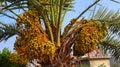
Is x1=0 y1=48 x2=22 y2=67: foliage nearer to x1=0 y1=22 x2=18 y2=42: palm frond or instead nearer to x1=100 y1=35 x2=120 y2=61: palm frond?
x1=0 y1=22 x2=18 y2=42: palm frond

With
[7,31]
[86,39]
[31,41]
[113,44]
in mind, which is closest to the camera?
[31,41]

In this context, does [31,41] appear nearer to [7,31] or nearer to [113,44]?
[7,31]

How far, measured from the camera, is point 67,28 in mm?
6953

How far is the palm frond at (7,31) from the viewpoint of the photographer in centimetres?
746

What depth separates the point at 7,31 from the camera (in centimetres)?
782

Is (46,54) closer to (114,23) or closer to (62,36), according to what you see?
(62,36)

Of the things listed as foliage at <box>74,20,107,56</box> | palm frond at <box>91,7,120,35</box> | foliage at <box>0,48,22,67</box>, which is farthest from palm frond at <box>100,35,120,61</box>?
foliage at <box>0,48,22,67</box>

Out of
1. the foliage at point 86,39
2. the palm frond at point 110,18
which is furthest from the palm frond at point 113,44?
the foliage at point 86,39

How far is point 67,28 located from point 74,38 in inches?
11.2

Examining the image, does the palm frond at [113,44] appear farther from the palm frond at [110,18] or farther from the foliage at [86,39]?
the foliage at [86,39]

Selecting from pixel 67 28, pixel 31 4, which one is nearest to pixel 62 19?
pixel 67 28

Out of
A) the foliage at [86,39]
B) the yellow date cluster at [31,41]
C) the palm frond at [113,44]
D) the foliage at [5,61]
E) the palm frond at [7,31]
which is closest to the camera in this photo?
the yellow date cluster at [31,41]

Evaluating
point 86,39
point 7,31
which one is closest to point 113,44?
point 86,39

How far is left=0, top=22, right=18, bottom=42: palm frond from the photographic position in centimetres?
746
